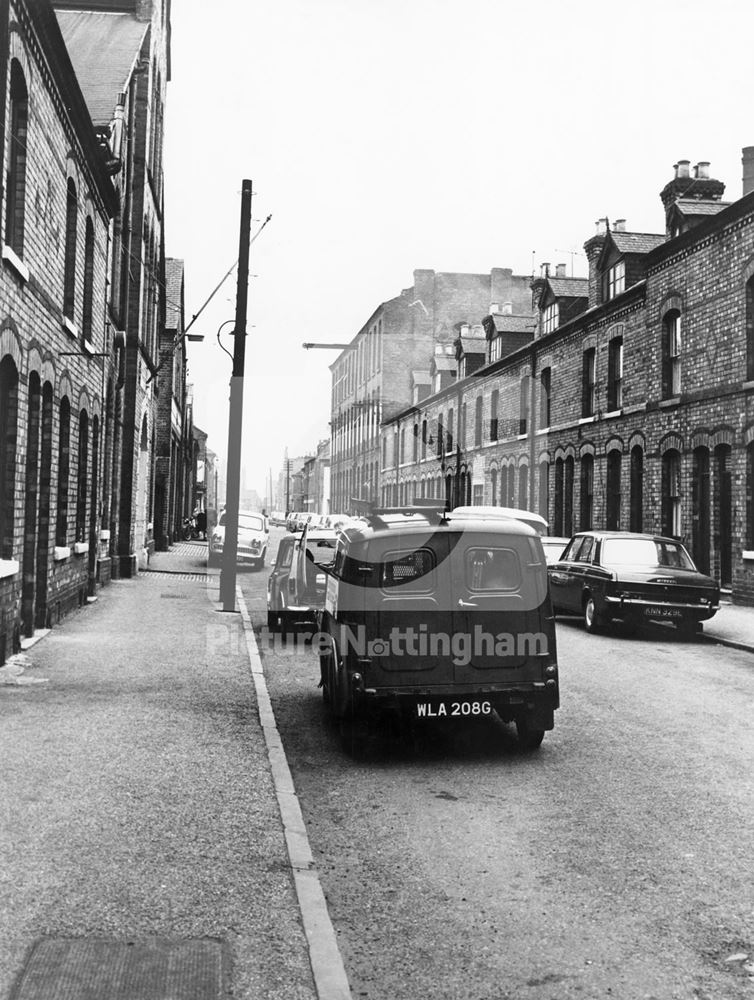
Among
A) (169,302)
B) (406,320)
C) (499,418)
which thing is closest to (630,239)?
(499,418)

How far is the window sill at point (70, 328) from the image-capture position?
13.5 m

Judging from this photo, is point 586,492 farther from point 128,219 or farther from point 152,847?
point 152,847

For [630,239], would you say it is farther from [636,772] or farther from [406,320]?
[406,320]

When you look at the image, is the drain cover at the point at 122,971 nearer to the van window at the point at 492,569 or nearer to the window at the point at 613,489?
the van window at the point at 492,569

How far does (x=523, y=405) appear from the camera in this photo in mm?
35062

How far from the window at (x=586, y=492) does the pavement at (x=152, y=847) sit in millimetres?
19944

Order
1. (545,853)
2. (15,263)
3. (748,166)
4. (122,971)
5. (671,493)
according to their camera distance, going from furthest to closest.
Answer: (748,166)
(671,493)
(15,263)
(545,853)
(122,971)

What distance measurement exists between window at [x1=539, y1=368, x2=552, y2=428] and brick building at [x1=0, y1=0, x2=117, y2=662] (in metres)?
18.5

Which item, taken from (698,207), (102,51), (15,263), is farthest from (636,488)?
(15,263)

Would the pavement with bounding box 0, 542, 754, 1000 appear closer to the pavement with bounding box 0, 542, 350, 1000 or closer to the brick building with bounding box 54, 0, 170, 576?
the pavement with bounding box 0, 542, 350, 1000

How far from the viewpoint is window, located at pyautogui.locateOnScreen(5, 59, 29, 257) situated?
35.0ft

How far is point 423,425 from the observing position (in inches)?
2004

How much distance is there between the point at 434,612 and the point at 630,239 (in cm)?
2248

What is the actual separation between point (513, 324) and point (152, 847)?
36018mm
